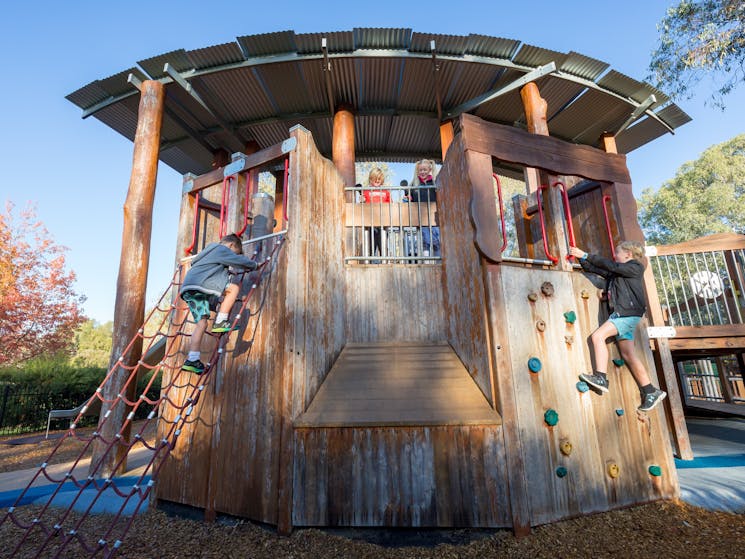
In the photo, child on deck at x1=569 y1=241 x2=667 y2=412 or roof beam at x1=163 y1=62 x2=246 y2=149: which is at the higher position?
roof beam at x1=163 y1=62 x2=246 y2=149

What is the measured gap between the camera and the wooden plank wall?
4.21m

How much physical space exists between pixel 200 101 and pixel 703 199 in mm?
28695

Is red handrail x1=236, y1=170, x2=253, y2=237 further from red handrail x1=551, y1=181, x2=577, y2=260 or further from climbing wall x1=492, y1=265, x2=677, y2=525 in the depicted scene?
red handrail x1=551, y1=181, x2=577, y2=260

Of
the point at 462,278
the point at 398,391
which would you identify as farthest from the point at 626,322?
the point at 398,391

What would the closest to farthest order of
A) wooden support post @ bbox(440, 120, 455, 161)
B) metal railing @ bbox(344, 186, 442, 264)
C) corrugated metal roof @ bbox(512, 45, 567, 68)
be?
metal railing @ bbox(344, 186, 442, 264), corrugated metal roof @ bbox(512, 45, 567, 68), wooden support post @ bbox(440, 120, 455, 161)

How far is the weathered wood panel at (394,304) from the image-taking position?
5113 mm

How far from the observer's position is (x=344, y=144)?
9391 millimetres

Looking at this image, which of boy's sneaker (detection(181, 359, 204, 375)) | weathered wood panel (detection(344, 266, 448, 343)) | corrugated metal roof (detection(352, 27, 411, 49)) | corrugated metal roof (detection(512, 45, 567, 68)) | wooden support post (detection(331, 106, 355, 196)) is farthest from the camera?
wooden support post (detection(331, 106, 355, 196))

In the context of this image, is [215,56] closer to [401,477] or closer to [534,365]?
[534,365]

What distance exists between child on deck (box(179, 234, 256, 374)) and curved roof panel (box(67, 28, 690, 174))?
19.7 feet

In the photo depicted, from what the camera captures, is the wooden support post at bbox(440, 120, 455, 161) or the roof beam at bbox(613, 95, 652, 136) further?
the wooden support post at bbox(440, 120, 455, 161)

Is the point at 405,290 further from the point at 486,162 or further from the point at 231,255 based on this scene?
the point at 231,255

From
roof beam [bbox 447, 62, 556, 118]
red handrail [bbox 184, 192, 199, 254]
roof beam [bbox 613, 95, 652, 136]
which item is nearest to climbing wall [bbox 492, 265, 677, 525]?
red handrail [bbox 184, 192, 199, 254]

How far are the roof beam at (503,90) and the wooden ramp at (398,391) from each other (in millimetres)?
7271
